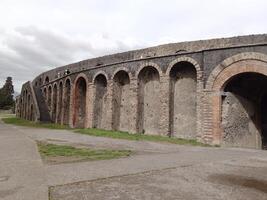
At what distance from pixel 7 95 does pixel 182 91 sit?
59.5m

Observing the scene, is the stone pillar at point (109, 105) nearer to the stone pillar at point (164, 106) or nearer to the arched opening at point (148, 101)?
the arched opening at point (148, 101)

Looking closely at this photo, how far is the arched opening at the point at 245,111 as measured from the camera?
12750 mm

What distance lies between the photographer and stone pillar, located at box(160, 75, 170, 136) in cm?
1510

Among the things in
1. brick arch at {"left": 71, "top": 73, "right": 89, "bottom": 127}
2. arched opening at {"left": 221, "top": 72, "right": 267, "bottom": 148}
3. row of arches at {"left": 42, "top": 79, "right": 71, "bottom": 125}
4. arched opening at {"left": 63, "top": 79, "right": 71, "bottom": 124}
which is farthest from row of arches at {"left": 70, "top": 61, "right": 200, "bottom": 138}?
row of arches at {"left": 42, "top": 79, "right": 71, "bottom": 125}

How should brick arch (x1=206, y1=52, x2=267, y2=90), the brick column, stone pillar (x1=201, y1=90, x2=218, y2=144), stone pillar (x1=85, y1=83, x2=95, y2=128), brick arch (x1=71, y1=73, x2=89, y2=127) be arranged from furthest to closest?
1. brick arch (x1=71, y1=73, x2=89, y2=127)
2. stone pillar (x1=85, y1=83, x2=95, y2=128)
3. stone pillar (x1=201, y1=90, x2=218, y2=144)
4. the brick column
5. brick arch (x1=206, y1=52, x2=267, y2=90)

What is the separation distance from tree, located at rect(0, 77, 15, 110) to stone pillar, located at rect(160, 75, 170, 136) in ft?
191

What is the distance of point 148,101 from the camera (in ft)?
56.4

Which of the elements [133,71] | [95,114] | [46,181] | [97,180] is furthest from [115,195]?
[95,114]

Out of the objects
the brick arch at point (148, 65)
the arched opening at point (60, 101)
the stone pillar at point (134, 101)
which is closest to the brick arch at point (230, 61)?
the brick arch at point (148, 65)

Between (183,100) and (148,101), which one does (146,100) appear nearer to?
(148,101)

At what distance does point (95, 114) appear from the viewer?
2044 centimetres

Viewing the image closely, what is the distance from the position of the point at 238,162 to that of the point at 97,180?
410 centimetres

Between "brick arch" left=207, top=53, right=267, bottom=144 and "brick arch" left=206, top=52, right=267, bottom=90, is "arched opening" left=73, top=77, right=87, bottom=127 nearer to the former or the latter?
"brick arch" left=206, top=52, right=267, bottom=90

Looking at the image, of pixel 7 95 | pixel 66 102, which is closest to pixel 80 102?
pixel 66 102
